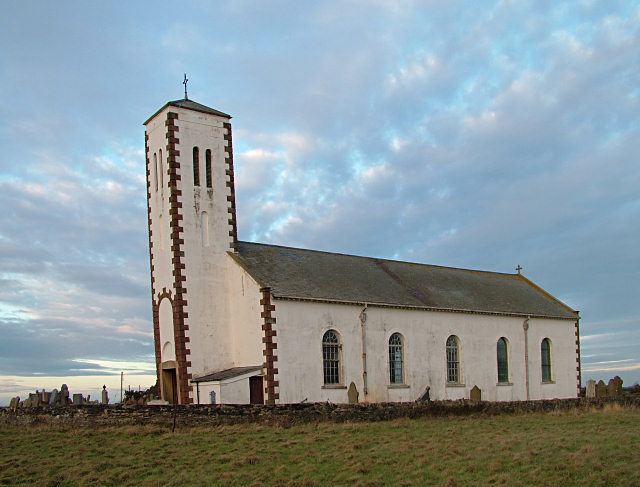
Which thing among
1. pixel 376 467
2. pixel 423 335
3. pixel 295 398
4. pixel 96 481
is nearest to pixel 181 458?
pixel 96 481

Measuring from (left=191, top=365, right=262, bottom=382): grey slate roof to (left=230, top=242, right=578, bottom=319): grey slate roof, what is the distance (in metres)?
3.40

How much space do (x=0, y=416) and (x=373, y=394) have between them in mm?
17205

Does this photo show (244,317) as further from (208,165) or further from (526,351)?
(526,351)

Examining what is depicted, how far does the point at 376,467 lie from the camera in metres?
19.6

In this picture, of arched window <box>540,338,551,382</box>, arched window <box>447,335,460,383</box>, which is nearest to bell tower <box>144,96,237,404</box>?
arched window <box>447,335,460,383</box>

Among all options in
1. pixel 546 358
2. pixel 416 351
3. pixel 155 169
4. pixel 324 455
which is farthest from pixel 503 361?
pixel 324 455

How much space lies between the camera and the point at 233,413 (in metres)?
26.9

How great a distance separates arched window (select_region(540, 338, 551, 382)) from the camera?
47406 mm

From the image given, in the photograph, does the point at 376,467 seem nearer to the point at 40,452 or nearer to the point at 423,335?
the point at 40,452

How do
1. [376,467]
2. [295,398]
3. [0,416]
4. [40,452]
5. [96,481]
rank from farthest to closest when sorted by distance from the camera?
1. [295,398]
2. [0,416]
3. [40,452]
4. [376,467]
5. [96,481]

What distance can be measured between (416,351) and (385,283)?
4225mm

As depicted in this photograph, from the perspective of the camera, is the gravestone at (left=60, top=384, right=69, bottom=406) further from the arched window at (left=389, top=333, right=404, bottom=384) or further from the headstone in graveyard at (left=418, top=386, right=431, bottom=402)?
the headstone in graveyard at (left=418, top=386, right=431, bottom=402)

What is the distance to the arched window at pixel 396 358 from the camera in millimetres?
38125

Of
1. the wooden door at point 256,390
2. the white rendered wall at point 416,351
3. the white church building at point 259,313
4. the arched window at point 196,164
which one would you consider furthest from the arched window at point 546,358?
the arched window at point 196,164
